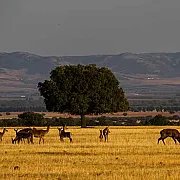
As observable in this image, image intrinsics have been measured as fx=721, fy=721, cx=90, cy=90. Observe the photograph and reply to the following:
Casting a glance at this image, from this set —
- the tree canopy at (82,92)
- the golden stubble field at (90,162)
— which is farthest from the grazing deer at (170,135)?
the tree canopy at (82,92)

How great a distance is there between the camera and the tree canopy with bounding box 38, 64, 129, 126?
3071 inches

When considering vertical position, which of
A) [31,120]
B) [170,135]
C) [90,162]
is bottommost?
[90,162]

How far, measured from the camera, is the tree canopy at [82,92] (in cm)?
7800

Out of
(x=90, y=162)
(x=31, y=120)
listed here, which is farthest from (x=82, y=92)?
(x=90, y=162)

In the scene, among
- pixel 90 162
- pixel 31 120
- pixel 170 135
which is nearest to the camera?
pixel 90 162

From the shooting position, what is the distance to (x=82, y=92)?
79.2m

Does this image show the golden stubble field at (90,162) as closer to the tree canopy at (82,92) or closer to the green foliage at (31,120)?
the tree canopy at (82,92)

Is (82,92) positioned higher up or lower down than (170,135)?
higher up

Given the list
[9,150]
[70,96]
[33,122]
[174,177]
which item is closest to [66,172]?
[174,177]

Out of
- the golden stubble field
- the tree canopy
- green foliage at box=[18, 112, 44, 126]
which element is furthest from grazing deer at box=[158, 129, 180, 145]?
green foliage at box=[18, 112, 44, 126]

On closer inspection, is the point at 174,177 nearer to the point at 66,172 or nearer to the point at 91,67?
the point at 66,172

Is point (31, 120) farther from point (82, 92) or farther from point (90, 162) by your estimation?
point (90, 162)

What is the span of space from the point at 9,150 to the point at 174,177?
1376 cm

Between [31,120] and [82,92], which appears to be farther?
[31,120]
